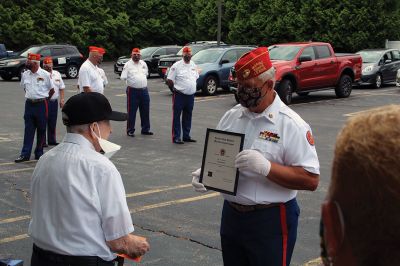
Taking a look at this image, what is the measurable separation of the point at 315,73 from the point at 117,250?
16.8 meters

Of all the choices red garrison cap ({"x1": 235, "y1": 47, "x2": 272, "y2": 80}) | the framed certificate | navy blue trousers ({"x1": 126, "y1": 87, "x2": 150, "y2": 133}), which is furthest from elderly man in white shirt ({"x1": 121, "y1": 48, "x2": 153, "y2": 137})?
red garrison cap ({"x1": 235, "y1": 47, "x2": 272, "y2": 80})

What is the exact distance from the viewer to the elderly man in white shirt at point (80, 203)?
9.94ft

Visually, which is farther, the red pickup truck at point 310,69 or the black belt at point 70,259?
the red pickup truck at point 310,69

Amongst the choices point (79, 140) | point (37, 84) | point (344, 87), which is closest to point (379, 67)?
point (344, 87)

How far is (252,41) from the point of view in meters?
40.0

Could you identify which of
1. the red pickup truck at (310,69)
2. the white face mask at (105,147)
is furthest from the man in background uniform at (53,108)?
the white face mask at (105,147)

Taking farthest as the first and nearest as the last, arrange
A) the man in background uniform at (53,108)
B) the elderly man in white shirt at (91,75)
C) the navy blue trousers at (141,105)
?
the navy blue trousers at (141,105) < the man in background uniform at (53,108) < the elderly man in white shirt at (91,75)

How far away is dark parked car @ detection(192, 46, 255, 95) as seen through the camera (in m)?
21.2

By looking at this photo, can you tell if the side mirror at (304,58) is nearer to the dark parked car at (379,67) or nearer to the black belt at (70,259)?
the dark parked car at (379,67)

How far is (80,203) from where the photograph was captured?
3029 mm

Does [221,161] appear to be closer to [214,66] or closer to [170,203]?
[170,203]

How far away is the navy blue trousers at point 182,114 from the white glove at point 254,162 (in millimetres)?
8783

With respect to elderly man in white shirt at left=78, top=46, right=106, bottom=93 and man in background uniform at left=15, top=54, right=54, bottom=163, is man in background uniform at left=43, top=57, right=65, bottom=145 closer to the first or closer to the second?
elderly man in white shirt at left=78, top=46, right=106, bottom=93

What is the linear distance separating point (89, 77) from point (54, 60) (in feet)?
57.8
